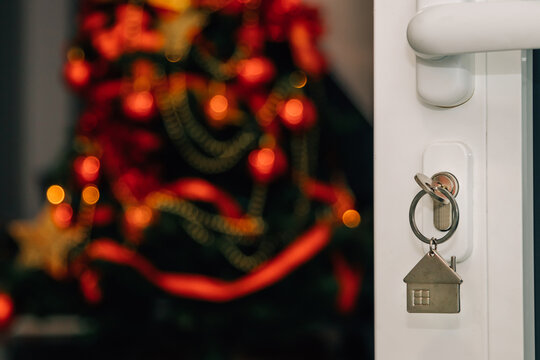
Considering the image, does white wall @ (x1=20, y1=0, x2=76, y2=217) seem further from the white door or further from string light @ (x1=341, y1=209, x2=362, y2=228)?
the white door

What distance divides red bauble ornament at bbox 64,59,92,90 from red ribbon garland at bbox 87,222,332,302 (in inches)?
18.9

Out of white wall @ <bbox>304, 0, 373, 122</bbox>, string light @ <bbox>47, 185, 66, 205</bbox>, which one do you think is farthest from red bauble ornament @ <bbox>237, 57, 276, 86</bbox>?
string light @ <bbox>47, 185, 66, 205</bbox>

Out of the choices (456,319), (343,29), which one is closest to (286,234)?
(343,29)

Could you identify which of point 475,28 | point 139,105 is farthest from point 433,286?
point 139,105

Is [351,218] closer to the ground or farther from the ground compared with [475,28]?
closer to the ground

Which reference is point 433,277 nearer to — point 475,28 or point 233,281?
point 475,28

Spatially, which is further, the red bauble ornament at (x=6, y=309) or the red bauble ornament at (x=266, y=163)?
the red bauble ornament at (x=6, y=309)

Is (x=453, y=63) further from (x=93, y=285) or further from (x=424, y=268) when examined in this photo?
(x=93, y=285)

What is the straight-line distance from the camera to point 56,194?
6.30 ft

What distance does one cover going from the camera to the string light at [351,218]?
1801 mm

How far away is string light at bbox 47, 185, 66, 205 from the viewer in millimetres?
1896

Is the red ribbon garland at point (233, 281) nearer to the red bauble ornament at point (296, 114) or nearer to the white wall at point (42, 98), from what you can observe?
the red bauble ornament at point (296, 114)

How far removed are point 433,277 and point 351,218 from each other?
1.43 meters

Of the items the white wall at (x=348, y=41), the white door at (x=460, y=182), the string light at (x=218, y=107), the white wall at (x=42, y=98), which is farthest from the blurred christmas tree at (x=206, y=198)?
the white door at (x=460, y=182)
